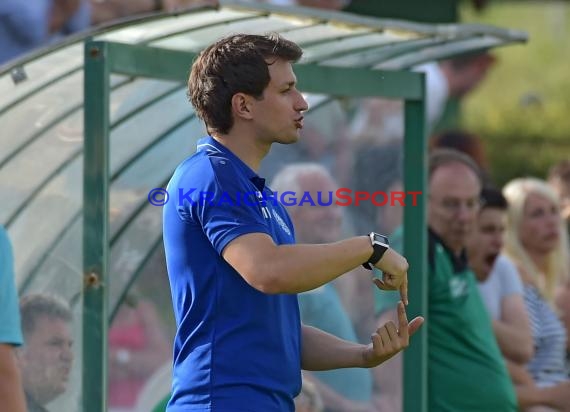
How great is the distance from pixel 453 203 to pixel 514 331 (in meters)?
0.88

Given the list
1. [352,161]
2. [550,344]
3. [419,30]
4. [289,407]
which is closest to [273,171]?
[352,161]

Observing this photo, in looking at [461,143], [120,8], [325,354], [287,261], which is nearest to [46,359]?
[325,354]

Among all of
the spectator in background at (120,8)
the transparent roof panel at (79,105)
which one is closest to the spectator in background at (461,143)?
the spectator in background at (120,8)

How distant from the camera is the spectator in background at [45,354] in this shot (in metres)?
4.87

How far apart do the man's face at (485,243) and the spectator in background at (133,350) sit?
171 cm

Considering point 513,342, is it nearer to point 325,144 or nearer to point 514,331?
point 514,331

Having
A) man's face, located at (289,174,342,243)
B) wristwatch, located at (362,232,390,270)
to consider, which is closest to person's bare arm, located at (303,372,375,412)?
man's face, located at (289,174,342,243)

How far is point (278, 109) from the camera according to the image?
3752 mm

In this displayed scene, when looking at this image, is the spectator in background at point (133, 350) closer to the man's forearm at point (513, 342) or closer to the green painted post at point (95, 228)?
the green painted post at point (95, 228)

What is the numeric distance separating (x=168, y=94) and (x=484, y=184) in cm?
232

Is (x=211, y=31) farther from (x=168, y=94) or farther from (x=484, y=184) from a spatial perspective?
(x=484, y=184)

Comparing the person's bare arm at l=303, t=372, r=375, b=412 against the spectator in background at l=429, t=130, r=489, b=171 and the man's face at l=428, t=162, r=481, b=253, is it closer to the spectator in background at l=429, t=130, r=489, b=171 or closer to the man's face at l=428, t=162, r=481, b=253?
the man's face at l=428, t=162, r=481, b=253

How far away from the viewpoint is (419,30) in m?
5.64

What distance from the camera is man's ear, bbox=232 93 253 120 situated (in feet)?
12.2
